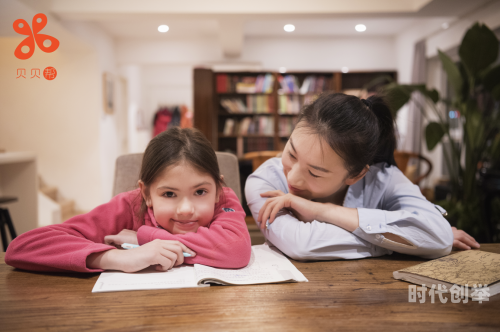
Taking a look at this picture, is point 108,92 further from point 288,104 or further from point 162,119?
point 162,119

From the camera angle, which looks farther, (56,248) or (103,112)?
(103,112)

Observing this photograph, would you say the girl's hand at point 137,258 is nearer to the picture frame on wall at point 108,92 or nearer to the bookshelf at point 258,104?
the bookshelf at point 258,104

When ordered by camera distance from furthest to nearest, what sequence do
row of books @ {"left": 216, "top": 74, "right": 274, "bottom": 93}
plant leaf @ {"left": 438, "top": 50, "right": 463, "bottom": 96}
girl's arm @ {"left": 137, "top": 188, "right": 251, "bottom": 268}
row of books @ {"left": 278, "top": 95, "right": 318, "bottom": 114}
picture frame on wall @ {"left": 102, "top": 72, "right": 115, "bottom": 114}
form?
row of books @ {"left": 278, "top": 95, "right": 318, "bottom": 114}
row of books @ {"left": 216, "top": 74, "right": 274, "bottom": 93}
picture frame on wall @ {"left": 102, "top": 72, "right": 115, "bottom": 114}
plant leaf @ {"left": 438, "top": 50, "right": 463, "bottom": 96}
girl's arm @ {"left": 137, "top": 188, "right": 251, "bottom": 268}

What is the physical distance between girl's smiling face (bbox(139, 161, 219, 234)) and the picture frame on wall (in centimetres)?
520

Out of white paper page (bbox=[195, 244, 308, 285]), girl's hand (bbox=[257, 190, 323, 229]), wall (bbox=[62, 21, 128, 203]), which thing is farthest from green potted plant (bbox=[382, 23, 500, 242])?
wall (bbox=[62, 21, 128, 203])

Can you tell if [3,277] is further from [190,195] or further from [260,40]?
[260,40]

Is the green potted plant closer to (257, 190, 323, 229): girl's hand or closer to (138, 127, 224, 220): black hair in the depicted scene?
(257, 190, 323, 229): girl's hand

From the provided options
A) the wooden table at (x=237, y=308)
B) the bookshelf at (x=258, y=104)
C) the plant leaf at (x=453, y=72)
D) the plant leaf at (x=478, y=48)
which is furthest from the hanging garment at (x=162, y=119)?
the wooden table at (x=237, y=308)

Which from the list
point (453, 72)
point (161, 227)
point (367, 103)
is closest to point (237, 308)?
point (161, 227)

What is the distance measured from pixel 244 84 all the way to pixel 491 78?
150 inches

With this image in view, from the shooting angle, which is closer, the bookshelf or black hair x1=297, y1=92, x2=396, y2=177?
black hair x1=297, y1=92, x2=396, y2=177

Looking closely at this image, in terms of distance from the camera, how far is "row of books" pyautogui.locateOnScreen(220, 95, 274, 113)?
233 inches

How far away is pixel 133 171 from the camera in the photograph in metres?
1.30

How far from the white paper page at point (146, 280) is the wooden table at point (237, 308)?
2cm
